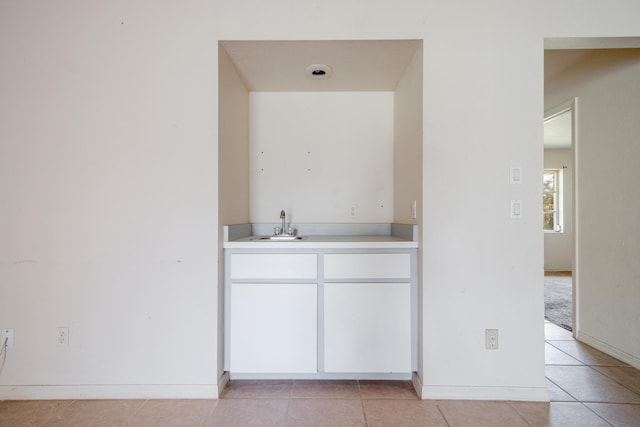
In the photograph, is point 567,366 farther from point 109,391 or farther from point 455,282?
point 109,391

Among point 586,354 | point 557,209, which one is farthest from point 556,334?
point 557,209

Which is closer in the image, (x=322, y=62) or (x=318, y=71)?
(x=322, y=62)

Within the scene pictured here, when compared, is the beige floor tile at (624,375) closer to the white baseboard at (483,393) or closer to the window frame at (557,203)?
the white baseboard at (483,393)

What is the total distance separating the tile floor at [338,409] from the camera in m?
1.63

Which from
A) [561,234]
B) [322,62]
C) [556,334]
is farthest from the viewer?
[561,234]

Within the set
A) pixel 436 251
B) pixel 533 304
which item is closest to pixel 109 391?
pixel 436 251

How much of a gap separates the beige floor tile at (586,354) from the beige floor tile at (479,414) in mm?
1071

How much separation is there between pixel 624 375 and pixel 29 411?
3624mm

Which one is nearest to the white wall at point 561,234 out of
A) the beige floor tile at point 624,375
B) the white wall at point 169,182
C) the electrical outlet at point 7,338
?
the beige floor tile at point 624,375

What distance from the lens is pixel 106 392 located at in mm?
1825

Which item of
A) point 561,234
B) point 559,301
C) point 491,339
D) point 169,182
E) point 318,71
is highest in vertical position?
point 318,71

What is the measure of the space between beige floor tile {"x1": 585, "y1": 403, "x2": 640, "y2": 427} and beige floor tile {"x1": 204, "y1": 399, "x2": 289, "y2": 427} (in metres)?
1.70

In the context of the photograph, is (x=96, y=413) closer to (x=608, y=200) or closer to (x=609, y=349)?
(x=609, y=349)

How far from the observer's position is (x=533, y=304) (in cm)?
182
